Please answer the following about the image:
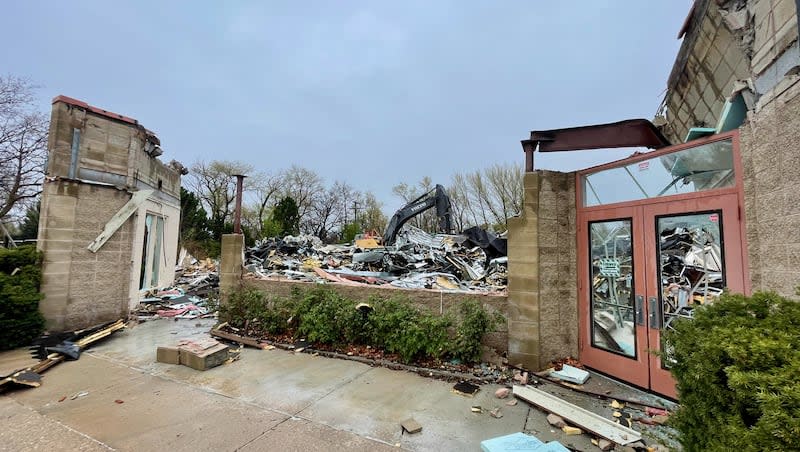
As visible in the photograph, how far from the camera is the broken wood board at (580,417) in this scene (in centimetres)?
289

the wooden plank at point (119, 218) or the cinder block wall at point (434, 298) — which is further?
the wooden plank at point (119, 218)

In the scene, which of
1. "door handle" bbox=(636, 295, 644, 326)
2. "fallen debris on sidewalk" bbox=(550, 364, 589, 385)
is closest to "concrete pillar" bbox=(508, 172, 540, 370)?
"fallen debris on sidewalk" bbox=(550, 364, 589, 385)

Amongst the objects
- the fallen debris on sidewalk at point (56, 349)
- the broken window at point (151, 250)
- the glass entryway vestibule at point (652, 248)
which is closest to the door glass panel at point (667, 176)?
the glass entryway vestibule at point (652, 248)

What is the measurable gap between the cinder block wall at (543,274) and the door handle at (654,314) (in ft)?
3.02

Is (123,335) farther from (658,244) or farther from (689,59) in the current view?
(689,59)

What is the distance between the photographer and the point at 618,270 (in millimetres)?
4203

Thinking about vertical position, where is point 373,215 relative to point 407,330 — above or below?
above

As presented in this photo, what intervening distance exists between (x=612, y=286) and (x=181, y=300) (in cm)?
1062


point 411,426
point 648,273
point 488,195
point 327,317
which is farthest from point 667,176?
point 488,195

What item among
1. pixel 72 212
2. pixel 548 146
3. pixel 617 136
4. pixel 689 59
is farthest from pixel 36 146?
pixel 689 59

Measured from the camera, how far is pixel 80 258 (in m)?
6.59

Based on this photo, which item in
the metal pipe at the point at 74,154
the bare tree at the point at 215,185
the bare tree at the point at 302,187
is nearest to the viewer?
the metal pipe at the point at 74,154

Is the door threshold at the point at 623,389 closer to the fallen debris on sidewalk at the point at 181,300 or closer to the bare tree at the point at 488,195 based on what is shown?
the fallen debris on sidewalk at the point at 181,300

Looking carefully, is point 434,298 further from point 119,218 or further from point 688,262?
point 119,218
